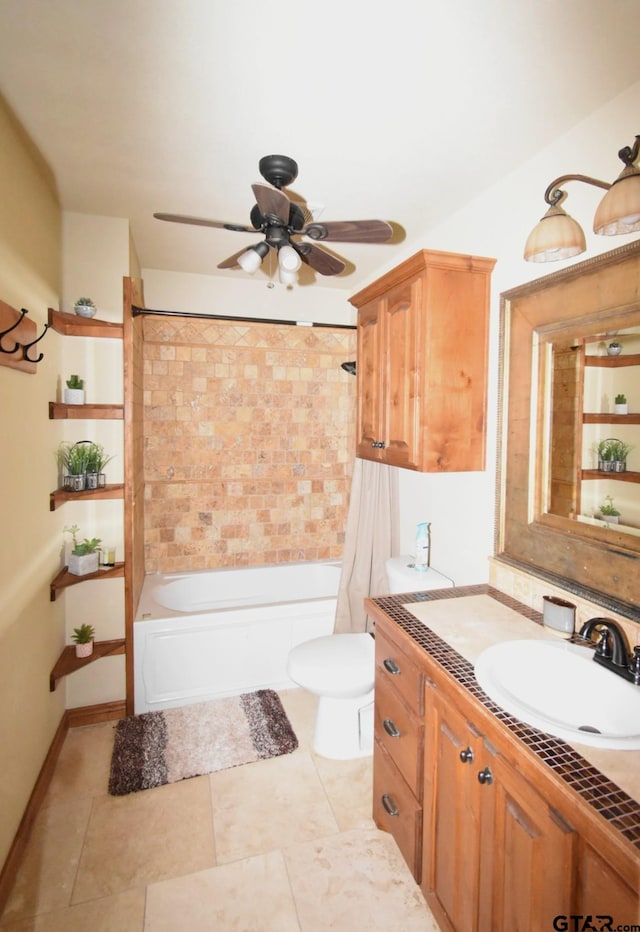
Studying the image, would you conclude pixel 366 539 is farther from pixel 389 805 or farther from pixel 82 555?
pixel 82 555

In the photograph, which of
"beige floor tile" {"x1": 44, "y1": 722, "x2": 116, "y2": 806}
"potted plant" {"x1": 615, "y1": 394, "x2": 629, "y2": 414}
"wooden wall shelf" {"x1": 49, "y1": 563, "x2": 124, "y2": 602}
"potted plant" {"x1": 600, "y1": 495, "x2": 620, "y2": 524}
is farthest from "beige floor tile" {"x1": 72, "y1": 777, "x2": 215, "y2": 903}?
"potted plant" {"x1": 615, "y1": 394, "x2": 629, "y2": 414}

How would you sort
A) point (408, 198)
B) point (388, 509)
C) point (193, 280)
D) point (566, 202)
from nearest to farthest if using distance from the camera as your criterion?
1. point (566, 202)
2. point (408, 198)
3. point (388, 509)
4. point (193, 280)

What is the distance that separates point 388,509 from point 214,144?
77.8 inches

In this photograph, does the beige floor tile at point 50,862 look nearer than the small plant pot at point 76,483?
Yes

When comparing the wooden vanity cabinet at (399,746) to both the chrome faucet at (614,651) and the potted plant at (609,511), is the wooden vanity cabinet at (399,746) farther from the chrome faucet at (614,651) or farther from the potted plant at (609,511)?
the potted plant at (609,511)

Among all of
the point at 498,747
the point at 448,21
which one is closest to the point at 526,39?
the point at 448,21

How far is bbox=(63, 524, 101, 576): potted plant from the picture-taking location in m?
2.35

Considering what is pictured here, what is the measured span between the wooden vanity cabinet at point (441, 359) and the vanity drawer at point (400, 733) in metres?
0.90

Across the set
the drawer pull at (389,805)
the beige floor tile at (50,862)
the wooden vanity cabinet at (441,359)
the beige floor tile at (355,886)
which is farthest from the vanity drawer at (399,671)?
the beige floor tile at (50,862)

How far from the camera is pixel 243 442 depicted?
3.50 m

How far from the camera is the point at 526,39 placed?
1.26 m

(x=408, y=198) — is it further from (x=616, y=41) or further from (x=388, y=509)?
(x=388, y=509)

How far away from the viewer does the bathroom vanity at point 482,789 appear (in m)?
0.86

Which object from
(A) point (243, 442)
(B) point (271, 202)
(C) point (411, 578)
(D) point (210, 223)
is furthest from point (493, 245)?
(A) point (243, 442)
